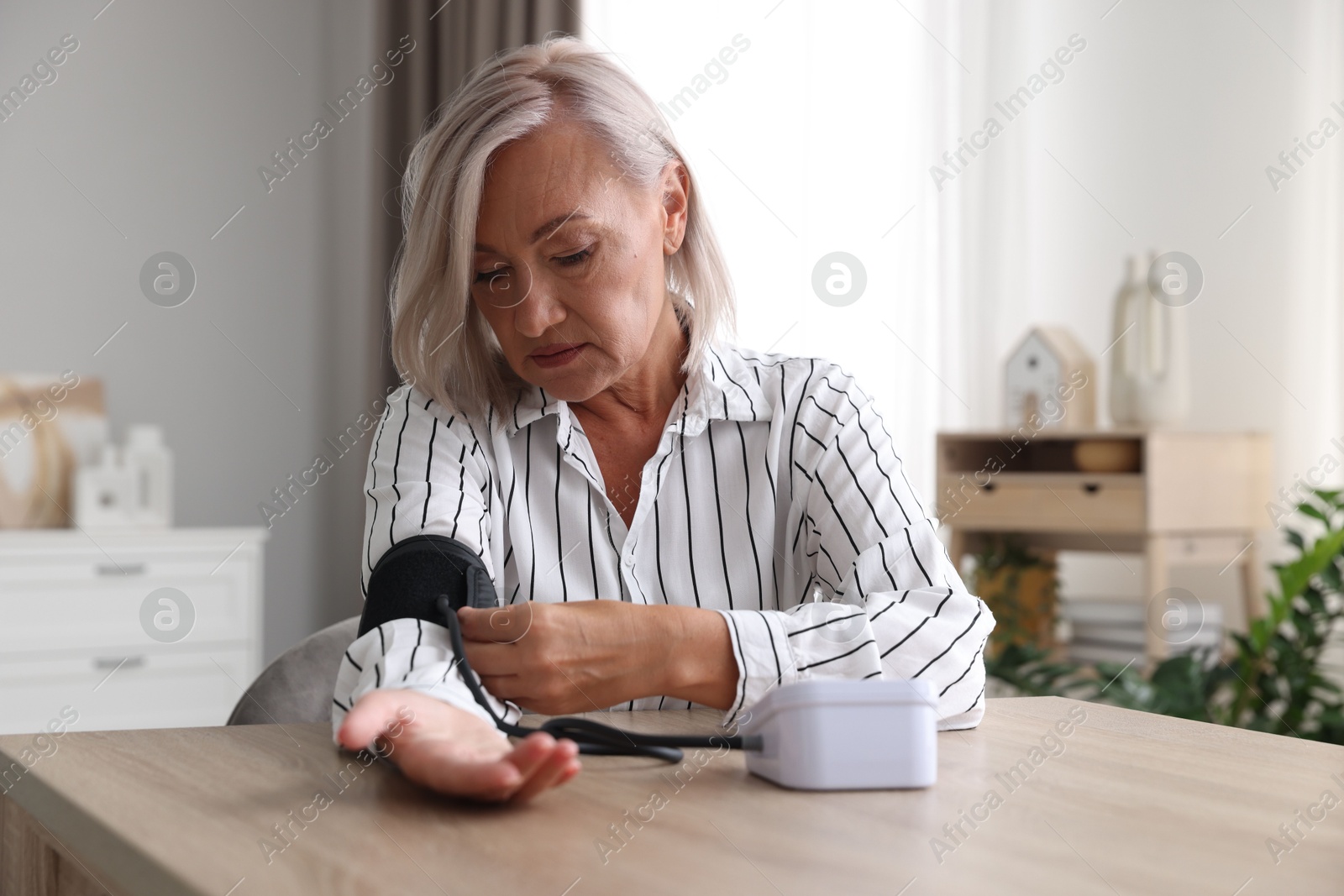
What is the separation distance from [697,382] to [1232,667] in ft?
5.84

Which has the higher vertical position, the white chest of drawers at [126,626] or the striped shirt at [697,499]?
the striped shirt at [697,499]

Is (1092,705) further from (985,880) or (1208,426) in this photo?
(1208,426)

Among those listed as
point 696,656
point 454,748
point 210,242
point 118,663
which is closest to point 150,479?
point 118,663

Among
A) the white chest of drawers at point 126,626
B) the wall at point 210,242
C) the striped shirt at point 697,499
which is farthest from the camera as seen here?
the wall at point 210,242

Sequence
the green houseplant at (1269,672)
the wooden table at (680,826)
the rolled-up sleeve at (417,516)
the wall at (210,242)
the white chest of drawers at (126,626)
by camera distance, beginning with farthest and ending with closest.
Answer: the wall at (210,242), the white chest of drawers at (126,626), the green houseplant at (1269,672), the rolled-up sleeve at (417,516), the wooden table at (680,826)

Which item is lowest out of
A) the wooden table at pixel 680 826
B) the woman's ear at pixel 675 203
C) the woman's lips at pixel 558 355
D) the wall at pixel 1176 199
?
the wooden table at pixel 680 826

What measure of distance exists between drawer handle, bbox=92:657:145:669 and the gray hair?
6.33ft

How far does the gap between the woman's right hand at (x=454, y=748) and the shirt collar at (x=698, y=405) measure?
0.46m

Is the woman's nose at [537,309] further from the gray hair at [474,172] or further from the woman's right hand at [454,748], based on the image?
the woman's right hand at [454,748]

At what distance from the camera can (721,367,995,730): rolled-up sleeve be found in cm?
86

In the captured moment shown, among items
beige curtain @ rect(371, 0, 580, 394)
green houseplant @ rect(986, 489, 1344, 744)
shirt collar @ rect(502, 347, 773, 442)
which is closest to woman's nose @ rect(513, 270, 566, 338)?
shirt collar @ rect(502, 347, 773, 442)

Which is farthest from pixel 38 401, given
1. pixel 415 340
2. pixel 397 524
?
pixel 397 524

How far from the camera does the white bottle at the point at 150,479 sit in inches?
117

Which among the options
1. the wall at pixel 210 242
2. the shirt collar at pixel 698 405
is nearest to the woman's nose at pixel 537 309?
the shirt collar at pixel 698 405
